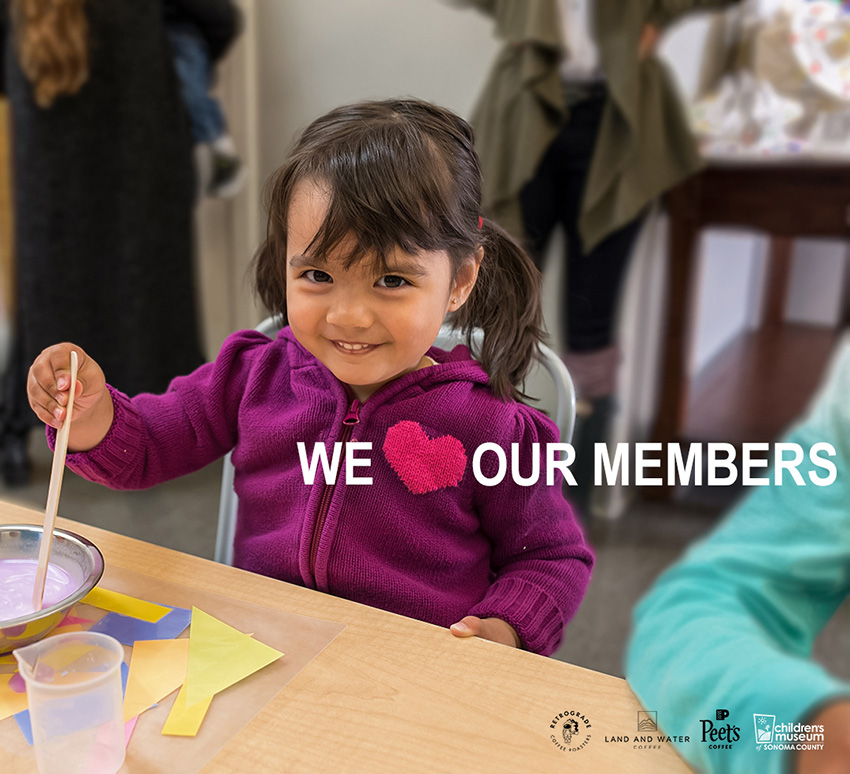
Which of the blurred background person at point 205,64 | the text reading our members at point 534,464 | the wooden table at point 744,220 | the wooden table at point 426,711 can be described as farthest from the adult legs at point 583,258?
Result: the wooden table at point 426,711

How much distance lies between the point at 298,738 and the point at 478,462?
0.33 m

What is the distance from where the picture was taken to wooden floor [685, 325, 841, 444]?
6.23 ft

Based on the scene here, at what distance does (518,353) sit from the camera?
80 centimetres

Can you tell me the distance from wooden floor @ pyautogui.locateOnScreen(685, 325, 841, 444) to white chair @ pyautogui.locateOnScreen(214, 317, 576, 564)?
1.21 m

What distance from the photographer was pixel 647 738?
1.53 feet

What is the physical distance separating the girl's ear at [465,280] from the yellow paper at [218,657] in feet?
1.15

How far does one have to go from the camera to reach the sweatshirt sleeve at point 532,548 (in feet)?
2.26

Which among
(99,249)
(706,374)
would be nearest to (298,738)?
(99,249)

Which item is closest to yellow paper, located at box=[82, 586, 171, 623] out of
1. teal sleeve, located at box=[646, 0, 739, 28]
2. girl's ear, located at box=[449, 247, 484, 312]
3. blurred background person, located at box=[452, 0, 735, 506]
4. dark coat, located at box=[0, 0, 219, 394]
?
girl's ear, located at box=[449, 247, 484, 312]

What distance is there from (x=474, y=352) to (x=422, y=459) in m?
0.15

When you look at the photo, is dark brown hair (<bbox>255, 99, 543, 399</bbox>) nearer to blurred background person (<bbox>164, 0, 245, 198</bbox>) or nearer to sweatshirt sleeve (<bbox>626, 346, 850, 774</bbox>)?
sweatshirt sleeve (<bbox>626, 346, 850, 774</bbox>)

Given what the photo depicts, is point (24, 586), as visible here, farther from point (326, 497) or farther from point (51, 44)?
point (51, 44)

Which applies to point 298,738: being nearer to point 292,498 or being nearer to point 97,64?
point 292,498

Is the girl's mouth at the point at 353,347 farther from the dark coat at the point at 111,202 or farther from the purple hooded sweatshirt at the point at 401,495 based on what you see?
the dark coat at the point at 111,202
